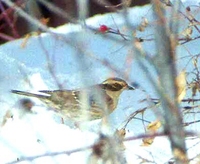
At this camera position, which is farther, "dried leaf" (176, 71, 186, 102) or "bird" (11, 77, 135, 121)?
"bird" (11, 77, 135, 121)

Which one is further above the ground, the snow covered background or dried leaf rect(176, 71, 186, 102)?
the snow covered background

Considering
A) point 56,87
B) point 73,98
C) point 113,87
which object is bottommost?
point 73,98

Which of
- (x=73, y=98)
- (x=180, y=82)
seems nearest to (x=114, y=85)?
(x=73, y=98)

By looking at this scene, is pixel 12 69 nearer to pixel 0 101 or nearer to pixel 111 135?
pixel 0 101

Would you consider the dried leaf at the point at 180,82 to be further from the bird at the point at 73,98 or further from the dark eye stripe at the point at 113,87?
the dark eye stripe at the point at 113,87

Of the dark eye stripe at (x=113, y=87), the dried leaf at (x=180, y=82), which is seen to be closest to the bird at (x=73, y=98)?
the dark eye stripe at (x=113, y=87)

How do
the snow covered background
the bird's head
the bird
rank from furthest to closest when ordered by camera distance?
the bird's head, the snow covered background, the bird

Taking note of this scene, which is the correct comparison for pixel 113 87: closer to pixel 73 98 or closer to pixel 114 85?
pixel 114 85

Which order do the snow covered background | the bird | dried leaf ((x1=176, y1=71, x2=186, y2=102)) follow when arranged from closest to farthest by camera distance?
dried leaf ((x1=176, y1=71, x2=186, y2=102)), the bird, the snow covered background

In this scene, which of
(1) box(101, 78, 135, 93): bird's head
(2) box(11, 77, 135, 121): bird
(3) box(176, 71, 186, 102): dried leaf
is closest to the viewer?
(3) box(176, 71, 186, 102): dried leaf

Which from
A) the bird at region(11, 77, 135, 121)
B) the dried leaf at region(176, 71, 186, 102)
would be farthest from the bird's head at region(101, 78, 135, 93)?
the dried leaf at region(176, 71, 186, 102)

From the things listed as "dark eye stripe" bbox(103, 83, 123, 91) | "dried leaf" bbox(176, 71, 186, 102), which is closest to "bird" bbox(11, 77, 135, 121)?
"dark eye stripe" bbox(103, 83, 123, 91)

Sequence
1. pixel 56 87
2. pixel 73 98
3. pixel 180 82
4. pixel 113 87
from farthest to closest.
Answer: pixel 56 87 → pixel 113 87 → pixel 73 98 → pixel 180 82

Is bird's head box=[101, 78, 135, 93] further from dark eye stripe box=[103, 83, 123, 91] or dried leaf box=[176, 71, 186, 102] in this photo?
dried leaf box=[176, 71, 186, 102]
